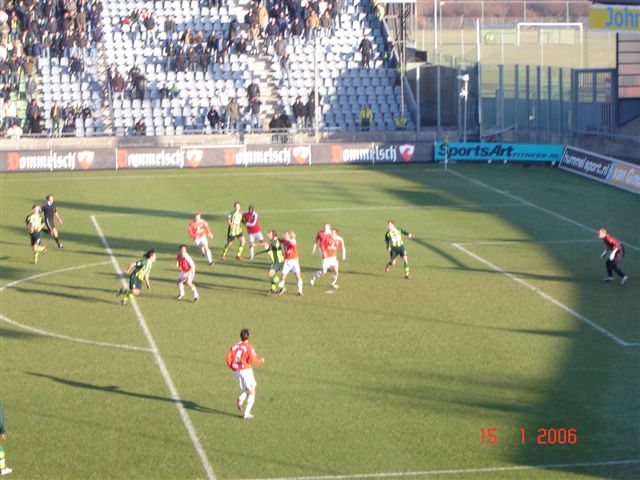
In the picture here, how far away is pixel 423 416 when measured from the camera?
19922 millimetres

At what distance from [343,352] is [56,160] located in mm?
30419

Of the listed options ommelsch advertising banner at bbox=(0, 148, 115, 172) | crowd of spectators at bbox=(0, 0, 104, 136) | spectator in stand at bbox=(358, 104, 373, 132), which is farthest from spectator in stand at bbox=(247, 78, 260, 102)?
ommelsch advertising banner at bbox=(0, 148, 115, 172)

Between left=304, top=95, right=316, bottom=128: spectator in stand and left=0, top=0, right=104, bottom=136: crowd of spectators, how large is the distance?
11119mm

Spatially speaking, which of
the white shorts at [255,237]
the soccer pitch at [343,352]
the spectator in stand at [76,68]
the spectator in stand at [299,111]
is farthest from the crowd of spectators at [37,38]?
the white shorts at [255,237]

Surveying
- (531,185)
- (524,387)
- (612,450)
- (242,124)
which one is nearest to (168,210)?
(531,185)

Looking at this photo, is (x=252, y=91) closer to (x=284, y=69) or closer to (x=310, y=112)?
(x=310, y=112)

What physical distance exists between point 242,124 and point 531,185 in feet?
59.1

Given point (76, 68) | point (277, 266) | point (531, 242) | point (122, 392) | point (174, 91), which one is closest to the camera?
point (122, 392)

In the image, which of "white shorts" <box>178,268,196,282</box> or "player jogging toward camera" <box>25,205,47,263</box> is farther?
"player jogging toward camera" <box>25,205,47,263</box>

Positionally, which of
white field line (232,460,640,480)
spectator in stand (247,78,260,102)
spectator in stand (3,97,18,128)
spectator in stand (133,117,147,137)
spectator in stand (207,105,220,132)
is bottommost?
white field line (232,460,640,480)

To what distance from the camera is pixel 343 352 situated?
78.5 feet

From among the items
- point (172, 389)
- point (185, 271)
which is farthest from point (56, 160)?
point (172, 389)

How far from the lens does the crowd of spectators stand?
58.9 metres

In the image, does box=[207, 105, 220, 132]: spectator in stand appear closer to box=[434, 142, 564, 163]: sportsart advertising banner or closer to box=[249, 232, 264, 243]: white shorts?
box=[434, 142, 564, 163]: sportsart advertising banner
